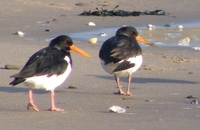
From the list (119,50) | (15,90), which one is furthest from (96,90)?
(15,90)

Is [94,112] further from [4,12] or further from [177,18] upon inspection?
[177,18]

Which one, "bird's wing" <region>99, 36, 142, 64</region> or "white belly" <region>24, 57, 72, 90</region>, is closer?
"white belly" <region>24, 57, 72, 90</region>

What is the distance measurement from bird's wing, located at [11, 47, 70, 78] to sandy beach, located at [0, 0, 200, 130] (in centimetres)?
→ 39

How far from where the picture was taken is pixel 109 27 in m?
13.4

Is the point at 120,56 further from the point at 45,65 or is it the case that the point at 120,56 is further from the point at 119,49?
the point at 45,65

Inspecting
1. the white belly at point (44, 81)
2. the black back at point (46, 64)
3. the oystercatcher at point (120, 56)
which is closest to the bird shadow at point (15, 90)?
the oystercatcher at point (120, 56)

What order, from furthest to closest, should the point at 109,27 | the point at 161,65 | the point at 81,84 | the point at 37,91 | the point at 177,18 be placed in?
the point at 177,18
the point at 109,27
the point at 161,65
the point at 81,84
the point at 37,91

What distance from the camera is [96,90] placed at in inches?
271

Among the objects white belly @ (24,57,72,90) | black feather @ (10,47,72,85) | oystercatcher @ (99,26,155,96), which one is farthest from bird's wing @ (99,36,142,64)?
white belly @ (24,57,72,90)

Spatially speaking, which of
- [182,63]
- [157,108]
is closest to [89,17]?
[182,63]

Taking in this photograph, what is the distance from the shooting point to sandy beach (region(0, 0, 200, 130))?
491cm

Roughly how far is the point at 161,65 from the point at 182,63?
0.35 metres

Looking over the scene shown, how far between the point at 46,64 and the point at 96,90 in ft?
4.90

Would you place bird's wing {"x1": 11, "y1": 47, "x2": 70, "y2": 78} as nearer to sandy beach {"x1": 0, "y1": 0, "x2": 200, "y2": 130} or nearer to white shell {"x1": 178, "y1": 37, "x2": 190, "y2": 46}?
sandy beach {"x1": 0, "y1": 0, "x2": 200, "y2": 130}
